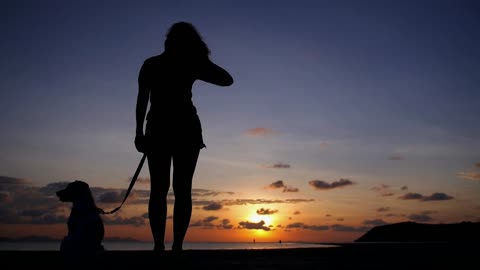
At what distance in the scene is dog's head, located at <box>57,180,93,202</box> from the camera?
3.83 metres

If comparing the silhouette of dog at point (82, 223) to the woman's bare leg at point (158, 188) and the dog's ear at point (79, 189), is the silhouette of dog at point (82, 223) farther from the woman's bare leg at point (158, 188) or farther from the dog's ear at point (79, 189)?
the woman's bare leg at point (158, 188)

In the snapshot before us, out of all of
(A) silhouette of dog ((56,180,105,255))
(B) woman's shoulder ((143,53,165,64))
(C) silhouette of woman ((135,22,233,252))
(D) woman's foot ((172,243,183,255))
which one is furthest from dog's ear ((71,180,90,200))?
(B) woman's shoulder ((143,53,165,64))

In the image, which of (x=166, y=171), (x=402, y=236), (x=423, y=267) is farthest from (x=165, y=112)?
(x=402, y=236)

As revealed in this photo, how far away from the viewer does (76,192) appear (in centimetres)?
387

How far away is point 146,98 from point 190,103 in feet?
1.48

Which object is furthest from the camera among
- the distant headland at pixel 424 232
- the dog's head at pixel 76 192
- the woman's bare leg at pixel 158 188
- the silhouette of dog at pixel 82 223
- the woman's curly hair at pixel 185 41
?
the distant headland at pixel 424 232

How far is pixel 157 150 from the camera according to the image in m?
3.99

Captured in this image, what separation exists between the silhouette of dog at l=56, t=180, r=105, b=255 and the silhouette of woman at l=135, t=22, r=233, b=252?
0.56 m

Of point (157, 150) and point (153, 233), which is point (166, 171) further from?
point (153, 233)

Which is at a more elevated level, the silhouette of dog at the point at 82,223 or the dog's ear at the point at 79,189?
the dog's ear at the point at 79,189

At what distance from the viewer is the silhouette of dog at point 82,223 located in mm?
3393

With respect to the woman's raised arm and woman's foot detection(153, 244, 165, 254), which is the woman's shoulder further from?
woman's foot detection(153, 244, 165, 254)

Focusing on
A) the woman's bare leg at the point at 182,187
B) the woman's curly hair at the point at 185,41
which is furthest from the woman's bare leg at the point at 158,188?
the woman's curly hair at the point at 185,41

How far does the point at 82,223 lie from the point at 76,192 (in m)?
0.44
